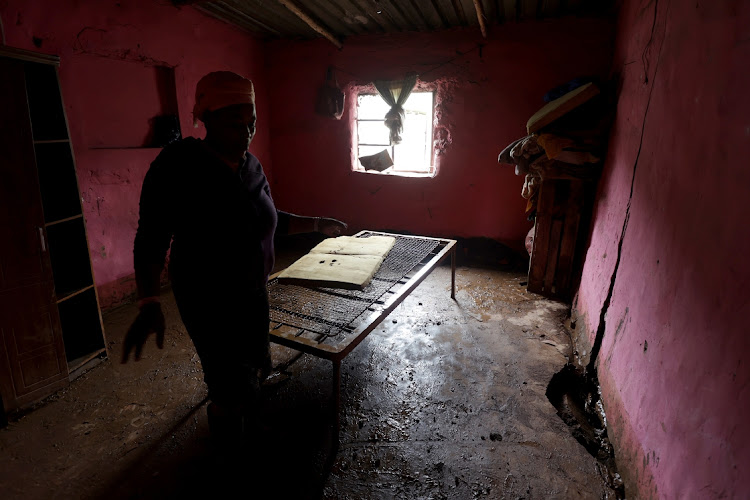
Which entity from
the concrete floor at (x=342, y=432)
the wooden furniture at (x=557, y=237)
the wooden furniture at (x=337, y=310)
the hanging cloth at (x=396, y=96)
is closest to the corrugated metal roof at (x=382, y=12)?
the hanging cloth at (x=396, y=96)

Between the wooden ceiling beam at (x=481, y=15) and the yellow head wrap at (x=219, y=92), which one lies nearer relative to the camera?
the yellow head wrap at (x=219, y=92)

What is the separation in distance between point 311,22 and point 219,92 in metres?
3.57

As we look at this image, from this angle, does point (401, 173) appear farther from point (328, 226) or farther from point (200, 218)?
point (200, 218)

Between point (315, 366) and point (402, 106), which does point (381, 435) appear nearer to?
point (315, 366)

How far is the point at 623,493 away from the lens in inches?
77.5

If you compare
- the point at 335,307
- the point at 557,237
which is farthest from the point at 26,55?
the point at 557,237

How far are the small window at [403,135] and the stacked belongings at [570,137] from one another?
6.64ft

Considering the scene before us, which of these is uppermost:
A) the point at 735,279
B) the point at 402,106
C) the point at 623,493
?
the point at 402,106

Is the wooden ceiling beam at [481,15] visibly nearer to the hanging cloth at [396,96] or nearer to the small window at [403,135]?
the hanging cloth at [396,96]

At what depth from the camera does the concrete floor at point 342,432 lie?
2.08 m

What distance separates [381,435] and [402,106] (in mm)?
4369

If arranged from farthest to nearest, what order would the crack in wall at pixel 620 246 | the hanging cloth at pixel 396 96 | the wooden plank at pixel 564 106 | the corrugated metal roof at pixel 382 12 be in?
the hanging cloth at pixel 396 96, the corrugated metal roof at pixel 382 12, the wooden plank at pixel 564 106, the crack in wall at pixel 620 246

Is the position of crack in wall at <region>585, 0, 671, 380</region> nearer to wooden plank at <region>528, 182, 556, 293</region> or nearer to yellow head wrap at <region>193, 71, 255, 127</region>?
wooden plank at <region>528, 182, 556, 293</region>

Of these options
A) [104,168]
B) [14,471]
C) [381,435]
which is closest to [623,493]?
[381,435]
